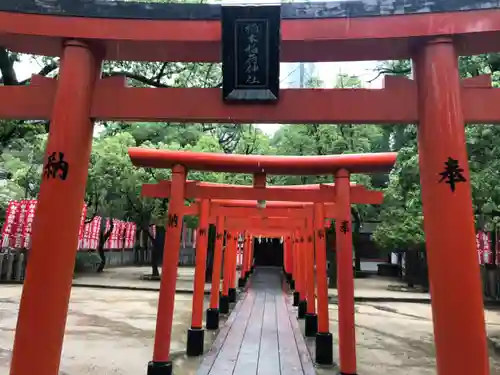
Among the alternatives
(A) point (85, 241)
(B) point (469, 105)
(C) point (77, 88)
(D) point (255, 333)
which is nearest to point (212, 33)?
(C) point (77, 88)

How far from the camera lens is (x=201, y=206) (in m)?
8.05

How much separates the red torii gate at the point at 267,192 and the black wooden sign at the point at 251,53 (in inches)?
94.5

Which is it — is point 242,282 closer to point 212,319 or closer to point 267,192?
point 212,319

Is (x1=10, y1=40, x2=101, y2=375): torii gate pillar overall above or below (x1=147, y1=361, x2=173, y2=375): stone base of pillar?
above

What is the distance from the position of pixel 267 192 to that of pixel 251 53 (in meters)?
2.99

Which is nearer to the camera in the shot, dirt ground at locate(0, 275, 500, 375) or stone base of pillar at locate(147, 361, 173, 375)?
stone base of pillar at locate(147, 361, 173, 375)

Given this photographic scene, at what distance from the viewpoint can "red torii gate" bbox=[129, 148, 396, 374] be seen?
568cm

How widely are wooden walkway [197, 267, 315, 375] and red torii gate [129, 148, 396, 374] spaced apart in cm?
126

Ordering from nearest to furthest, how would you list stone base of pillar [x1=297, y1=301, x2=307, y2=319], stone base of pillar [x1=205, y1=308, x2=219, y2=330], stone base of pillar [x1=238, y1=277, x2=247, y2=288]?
1. stone base of pillar [x1=205, y1=308, x2=219, y2=330]
2. stone base of pillar [x1=297, y1=301, x2=307, y2=319]
3. stone base of pillar [x1=238, y1=277, x2=247, y2=288]

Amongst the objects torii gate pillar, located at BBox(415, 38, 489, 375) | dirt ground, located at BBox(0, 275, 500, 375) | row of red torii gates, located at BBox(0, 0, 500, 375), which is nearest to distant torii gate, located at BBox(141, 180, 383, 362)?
dirt ground, located at BBox(0, 275, 500, 375)

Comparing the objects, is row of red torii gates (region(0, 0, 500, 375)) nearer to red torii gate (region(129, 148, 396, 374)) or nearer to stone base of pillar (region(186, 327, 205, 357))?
red torii gate (region(129, 148, 396, 374))

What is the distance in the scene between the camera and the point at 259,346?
8.43 meters

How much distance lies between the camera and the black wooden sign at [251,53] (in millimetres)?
4020

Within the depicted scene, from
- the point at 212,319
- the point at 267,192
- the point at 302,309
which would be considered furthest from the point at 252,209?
the point at 302,309
